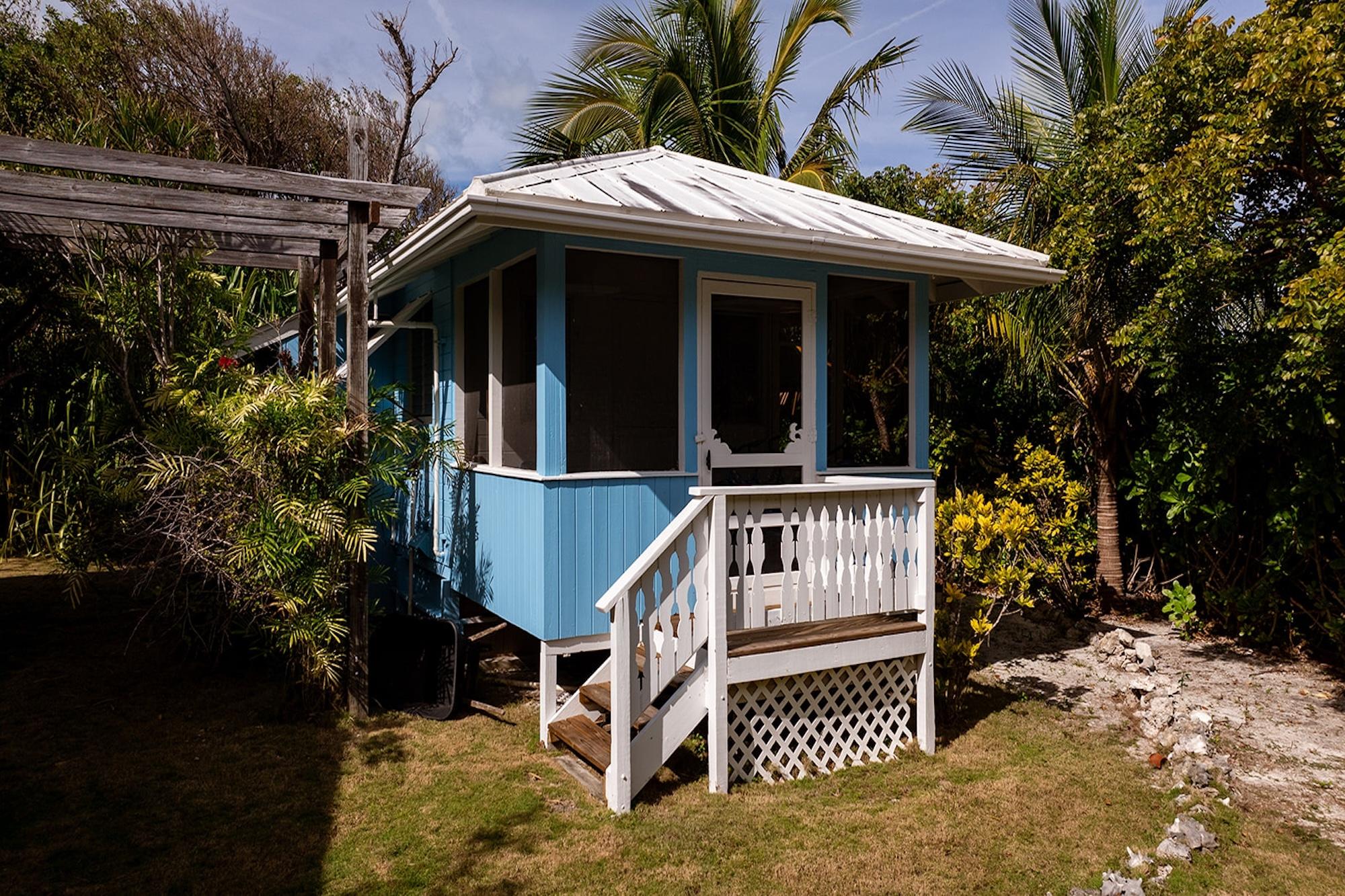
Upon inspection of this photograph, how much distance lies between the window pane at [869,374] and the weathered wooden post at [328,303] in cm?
331

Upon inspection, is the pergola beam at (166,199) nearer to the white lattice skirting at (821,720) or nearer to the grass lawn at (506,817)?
the grass lawn at (506,817)

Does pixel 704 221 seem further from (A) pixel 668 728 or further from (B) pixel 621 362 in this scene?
(A) pixel 668 728

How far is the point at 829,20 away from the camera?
12.2 m

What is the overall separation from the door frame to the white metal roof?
35 cm

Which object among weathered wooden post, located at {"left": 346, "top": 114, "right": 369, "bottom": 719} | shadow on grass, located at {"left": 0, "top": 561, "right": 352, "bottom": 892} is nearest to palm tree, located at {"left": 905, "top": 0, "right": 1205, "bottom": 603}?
weathered wooden post, located at {"left": 346, "top": 114, "right": 369, "bottom": 719}

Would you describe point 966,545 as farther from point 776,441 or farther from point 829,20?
point 829,20

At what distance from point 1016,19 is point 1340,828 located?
318 inches

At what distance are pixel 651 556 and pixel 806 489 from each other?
1004mm

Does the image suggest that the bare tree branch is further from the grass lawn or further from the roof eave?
the grass lawn

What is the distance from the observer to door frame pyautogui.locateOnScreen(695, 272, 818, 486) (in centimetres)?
575

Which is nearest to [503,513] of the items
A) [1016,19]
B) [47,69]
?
[1016,19]

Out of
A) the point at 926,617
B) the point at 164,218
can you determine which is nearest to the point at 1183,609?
the point at 926,617

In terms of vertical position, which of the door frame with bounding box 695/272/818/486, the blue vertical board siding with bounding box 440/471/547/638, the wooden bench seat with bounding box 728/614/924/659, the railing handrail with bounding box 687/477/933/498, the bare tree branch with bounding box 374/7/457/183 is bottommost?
the wooden bench seat with bounding box 728/614/924/659

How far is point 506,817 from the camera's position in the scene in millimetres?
4211
